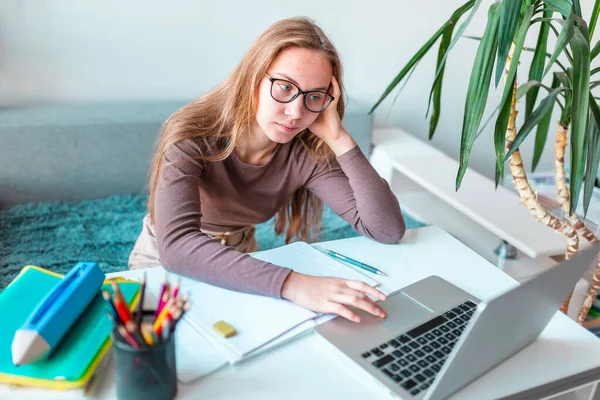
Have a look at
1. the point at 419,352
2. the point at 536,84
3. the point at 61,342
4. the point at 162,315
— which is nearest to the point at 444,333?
the point at 419,352

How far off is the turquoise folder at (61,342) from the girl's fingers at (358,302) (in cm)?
30

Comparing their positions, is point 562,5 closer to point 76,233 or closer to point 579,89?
point 579,89

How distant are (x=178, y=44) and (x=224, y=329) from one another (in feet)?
5.03

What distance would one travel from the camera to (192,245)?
1051 millimetres

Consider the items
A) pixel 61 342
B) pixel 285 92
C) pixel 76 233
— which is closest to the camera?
pixel 61 342

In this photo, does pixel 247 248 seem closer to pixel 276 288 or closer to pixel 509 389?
pixel 276 288

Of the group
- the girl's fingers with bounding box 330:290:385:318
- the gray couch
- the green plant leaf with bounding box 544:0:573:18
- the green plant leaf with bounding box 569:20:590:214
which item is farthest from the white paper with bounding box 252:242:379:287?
the gray couch

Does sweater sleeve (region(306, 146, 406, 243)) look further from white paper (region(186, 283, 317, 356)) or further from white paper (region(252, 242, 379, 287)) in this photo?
white paper (region(186, 283, 317, 356))

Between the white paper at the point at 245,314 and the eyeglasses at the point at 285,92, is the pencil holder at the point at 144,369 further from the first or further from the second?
the eyeglasses at the point at 285,92

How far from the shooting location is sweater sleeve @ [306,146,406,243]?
4.04 ft

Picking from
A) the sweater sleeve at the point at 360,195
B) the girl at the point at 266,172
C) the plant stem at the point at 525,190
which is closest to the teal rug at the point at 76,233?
the girl at the point at 266,172

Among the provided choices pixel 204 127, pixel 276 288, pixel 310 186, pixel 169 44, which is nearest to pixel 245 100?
pixel 204 127

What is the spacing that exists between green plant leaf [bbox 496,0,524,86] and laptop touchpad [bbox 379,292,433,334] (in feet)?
1.57

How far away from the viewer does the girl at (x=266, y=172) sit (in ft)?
3.25
